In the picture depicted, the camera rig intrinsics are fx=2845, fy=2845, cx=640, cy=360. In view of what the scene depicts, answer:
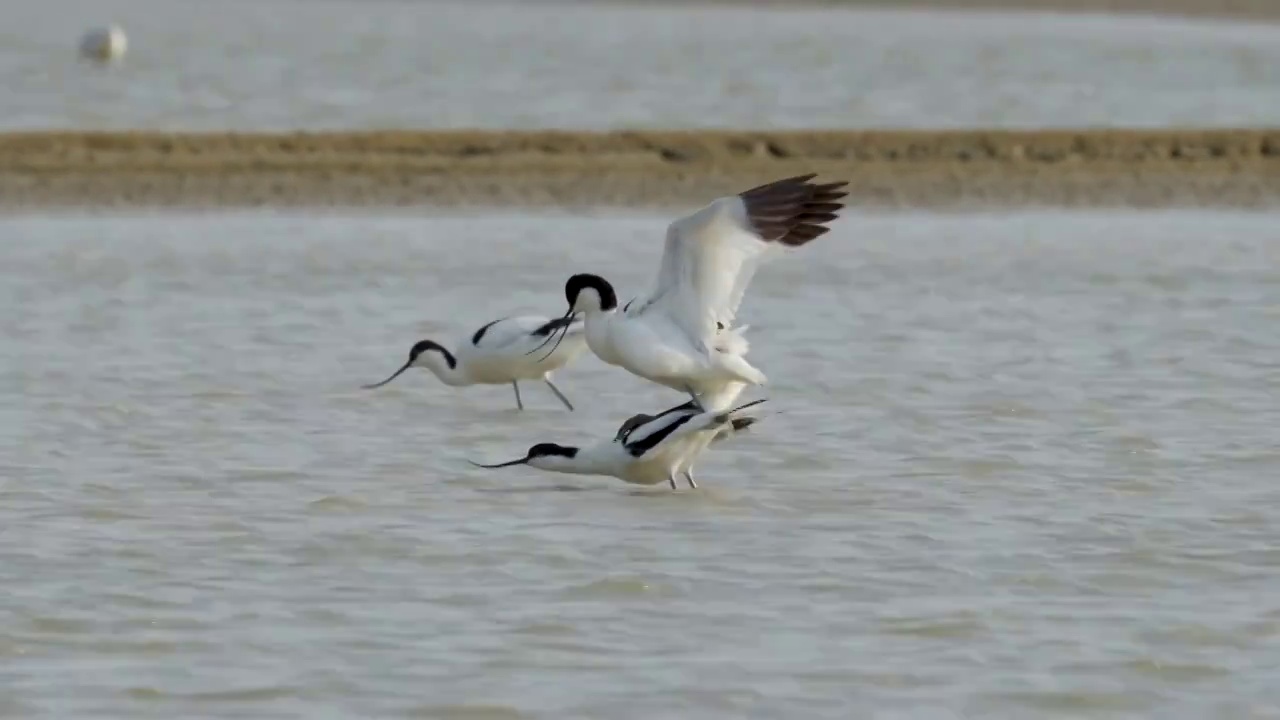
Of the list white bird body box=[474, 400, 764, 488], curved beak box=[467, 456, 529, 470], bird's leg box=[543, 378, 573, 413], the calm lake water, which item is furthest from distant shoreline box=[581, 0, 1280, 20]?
white bird body box=[474, 400, 764, 488]

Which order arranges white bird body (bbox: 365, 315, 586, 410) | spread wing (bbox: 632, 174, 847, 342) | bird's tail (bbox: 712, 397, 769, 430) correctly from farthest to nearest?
white bird body (bbox: 365, 315, 586, 410) < spread wing (bbox: 632, 174, 847, 342) < bird's tail (bbox: 712, 397, 769, 430)

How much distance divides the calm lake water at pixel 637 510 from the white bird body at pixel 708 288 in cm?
39

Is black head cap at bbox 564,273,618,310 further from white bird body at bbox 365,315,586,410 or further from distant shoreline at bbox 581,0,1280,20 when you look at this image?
distant shoreline at bbox 581,0,1280,20

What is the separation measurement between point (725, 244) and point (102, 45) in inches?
862

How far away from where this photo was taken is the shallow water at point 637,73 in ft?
75.5

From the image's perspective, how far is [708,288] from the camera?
8.23 metres

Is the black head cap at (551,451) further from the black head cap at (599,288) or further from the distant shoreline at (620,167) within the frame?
the distant shoreline at (620,167)

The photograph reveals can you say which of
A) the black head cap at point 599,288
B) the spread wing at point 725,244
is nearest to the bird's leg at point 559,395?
the black head cap at point 599,288

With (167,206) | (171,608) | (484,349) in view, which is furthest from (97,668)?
(167,206)

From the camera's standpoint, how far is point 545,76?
28625mm

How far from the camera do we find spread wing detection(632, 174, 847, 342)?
8.11 metres

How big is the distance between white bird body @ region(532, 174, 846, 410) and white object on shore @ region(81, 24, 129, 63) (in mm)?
21463

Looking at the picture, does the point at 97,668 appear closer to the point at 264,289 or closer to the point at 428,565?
the point at 428,565

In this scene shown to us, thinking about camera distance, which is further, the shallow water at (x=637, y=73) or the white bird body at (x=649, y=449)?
the shallow water at (x=637, y=73)
